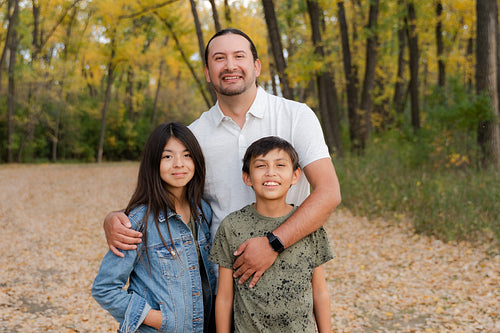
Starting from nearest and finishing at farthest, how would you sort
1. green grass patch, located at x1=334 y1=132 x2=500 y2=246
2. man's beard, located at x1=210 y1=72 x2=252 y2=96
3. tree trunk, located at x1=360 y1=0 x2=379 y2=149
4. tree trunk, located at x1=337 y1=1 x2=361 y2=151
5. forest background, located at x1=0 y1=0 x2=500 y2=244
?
man's beard, located at x1=210 y1=72 x2=252 y2=96 → green grass patch, located at x1=334 y1=132 x2=500 y2=246 → forest background, located at x1=0 y1=0 x2=500 y2=244 → tree trunk, located at x1=360 y1=0 x2=379 y2=149 → tree trunk, located at x1=337 y1=1 x2=361 y2=151

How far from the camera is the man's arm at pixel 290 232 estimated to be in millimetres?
1774

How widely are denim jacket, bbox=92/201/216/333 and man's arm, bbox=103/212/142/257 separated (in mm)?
40

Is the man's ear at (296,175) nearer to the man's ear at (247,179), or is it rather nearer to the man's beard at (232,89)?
the man's ear at (247,179)

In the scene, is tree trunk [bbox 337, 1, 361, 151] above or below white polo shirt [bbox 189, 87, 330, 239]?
above

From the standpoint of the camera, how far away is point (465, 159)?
884 centimetres

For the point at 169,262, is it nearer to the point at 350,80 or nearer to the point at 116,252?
the point at 116,252

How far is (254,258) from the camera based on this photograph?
1.78 m

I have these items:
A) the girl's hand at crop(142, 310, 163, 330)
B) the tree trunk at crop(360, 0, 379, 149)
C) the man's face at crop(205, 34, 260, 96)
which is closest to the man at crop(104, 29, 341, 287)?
the man's face at crop(205, 34, 260, 96)

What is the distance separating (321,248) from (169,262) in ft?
2.17

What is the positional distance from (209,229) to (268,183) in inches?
19.2

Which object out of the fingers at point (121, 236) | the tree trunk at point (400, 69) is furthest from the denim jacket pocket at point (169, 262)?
the tree trunk at point (400, 69)

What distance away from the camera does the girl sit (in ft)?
6.11

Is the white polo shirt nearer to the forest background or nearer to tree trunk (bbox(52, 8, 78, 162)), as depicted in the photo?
the forest background

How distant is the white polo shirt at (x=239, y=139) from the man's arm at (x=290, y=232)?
0.96ft
